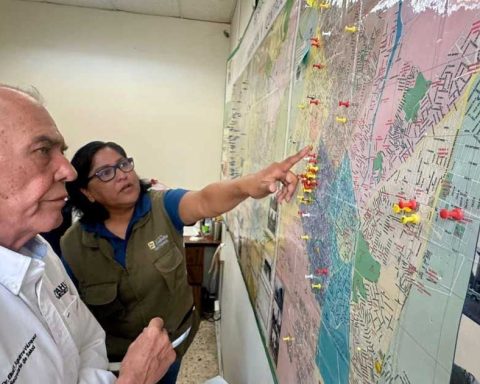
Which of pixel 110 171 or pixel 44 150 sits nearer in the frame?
pixel 44 150

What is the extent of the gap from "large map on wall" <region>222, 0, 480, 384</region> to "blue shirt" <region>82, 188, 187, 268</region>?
0.58 m

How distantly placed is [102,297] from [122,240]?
0.23 metres

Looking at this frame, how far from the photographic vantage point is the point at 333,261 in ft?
1.81

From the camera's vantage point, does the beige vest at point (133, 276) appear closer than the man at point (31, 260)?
No

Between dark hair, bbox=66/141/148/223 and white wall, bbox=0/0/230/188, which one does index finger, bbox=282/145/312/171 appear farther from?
white wall, bbox=0/0/230/188

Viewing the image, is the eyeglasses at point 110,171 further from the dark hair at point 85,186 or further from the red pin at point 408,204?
the red pin at point 408,204

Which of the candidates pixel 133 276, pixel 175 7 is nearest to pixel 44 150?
pixel 133 276

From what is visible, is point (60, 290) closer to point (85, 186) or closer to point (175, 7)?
point (85, 186)

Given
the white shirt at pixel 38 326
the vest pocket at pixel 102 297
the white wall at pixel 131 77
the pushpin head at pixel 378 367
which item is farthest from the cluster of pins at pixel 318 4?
the white wall at pixel 131 77

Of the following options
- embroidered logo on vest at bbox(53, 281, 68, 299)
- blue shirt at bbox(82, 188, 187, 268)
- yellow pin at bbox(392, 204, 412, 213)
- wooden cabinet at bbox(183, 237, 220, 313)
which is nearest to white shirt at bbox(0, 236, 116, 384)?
embroidered logo on vest at bbox(53, 281, 68, 299)

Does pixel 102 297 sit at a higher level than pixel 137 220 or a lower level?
lower

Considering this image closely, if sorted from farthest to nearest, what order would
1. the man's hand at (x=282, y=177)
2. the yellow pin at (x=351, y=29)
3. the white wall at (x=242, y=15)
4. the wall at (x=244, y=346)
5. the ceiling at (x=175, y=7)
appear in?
the ceiling at (x=175, y=7)
the white wall at (x=242, y=15)
the wall at (x=244, y=346)
the man's hand at (x=282, y=177)
the yellow pin at (x=351, y=29)

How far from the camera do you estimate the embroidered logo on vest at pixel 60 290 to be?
0.83 m

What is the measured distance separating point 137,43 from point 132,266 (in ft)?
7.73
